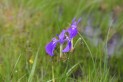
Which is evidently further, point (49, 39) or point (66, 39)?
point (49, 39)

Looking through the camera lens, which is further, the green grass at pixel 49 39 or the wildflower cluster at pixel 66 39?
the green grass at pixel 49 39

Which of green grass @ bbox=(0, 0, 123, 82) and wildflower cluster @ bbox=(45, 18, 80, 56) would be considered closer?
wildflower cluster @ bbox=(45, 18, 80, 56)

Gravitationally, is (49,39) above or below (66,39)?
above

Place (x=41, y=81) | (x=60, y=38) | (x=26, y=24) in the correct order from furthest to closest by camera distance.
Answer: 1. (x=26, y=24)
2. (x=41, y=81)
3. (x=60, y=38)

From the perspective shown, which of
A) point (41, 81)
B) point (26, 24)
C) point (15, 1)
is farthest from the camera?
point (15, 1)

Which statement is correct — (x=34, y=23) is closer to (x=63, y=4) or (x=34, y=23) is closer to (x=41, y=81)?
(x=63, y=4)

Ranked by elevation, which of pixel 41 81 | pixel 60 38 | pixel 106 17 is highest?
pixel 106 17

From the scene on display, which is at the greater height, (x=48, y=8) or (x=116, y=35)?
(x=48, y=8)

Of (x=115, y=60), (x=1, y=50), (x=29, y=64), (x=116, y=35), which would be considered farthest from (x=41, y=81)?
(x=116, y=35)
